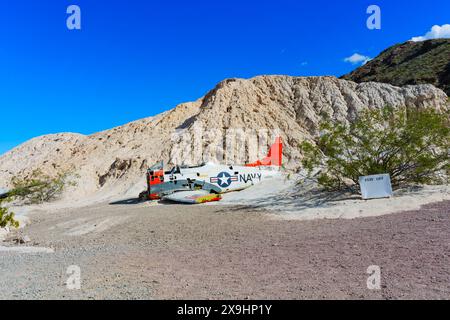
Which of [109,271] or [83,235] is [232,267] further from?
[83,235]

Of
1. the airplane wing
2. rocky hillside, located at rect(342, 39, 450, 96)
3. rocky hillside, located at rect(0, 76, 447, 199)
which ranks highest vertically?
rocky hillside, located at rect(342, 39, 450, 96)

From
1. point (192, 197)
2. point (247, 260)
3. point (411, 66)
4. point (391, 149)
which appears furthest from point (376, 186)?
point (411, 66)

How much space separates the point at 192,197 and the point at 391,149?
9.19m

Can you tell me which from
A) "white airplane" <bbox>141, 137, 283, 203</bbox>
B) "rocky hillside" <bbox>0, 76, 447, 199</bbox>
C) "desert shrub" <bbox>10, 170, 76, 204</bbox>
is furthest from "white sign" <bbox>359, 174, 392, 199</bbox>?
"desert shrub" <bbox>10, 170, 76, 204</bbox>

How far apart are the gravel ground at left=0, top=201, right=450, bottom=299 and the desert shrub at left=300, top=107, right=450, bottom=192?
3.46m

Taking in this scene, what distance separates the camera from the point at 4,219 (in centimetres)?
1240

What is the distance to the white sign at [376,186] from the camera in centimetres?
1184

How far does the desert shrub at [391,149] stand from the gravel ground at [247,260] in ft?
11.3

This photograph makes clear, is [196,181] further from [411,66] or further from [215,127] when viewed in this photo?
[411,66]

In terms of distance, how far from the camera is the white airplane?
17.3 m

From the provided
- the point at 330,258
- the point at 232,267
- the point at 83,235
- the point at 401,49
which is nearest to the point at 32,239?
the point at 83,235

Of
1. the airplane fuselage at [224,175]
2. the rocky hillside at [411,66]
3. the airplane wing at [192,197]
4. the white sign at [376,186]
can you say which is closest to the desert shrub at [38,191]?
the airplane fuselage at [224,175]

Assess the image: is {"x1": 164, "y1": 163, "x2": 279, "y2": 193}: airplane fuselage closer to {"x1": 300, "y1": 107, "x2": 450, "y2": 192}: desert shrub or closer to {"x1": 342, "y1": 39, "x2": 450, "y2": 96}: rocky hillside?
{"x1": 300, "y1": 107, "x2": 450, "y2": 192}: desert shrub
